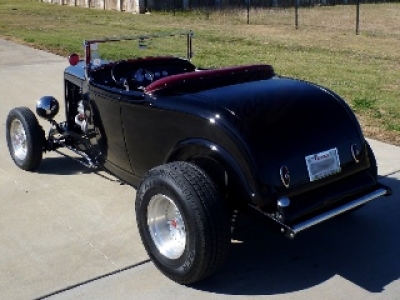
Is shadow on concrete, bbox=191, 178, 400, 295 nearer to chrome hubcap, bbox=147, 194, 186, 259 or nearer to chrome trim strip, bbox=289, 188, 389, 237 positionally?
chrome hubcap, bbox=147, 194, 186, 259

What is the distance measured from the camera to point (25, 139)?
5.54 meters

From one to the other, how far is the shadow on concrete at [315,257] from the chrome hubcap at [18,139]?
91.3 inches

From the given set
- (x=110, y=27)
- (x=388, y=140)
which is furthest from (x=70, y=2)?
(x=388, y=140)

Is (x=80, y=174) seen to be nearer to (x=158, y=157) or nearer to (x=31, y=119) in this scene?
(x=31, y=119)

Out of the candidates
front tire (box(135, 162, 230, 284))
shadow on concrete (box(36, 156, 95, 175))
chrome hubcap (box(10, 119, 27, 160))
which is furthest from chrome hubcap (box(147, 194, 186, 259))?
chrome hubcap (box(10, 119, 27, 160))

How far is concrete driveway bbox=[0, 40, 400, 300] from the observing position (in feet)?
11.9

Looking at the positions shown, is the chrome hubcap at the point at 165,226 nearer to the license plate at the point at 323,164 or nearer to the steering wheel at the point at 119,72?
the license plate at the point at 323,164

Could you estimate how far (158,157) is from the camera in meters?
4.14

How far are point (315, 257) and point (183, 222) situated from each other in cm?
101

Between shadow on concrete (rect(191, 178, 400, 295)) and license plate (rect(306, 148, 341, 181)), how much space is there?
0.62 metres

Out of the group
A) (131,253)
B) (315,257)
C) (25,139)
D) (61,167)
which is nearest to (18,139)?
(25,139)

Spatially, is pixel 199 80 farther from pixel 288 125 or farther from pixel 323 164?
pixel 323 164

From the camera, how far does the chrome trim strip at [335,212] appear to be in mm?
3428

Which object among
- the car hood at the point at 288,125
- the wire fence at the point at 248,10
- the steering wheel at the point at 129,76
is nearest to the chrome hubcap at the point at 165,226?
the car hood at the point at 288,125
